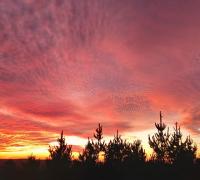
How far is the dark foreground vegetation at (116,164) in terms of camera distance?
2202cm

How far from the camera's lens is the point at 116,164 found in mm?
23172

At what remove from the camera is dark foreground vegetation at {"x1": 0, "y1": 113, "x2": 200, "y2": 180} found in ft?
72.2

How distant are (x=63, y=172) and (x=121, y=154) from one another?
11199 mm

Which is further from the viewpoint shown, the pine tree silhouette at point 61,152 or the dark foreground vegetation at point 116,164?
the pine tree silhouette at point 61,152

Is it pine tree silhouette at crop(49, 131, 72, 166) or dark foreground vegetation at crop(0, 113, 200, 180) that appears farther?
pine tree silhouette at crop(49, 131, 72, 166)

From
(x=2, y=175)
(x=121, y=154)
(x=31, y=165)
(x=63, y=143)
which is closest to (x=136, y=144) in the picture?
(x=121, y=154)

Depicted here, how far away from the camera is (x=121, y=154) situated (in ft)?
112

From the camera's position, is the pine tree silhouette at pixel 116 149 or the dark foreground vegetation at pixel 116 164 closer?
the dark foreground vegetation at pixel 116 164

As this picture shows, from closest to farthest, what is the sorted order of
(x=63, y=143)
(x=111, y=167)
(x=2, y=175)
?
(x=111, y=167), (x=2, y=175), (x=63, y=143)

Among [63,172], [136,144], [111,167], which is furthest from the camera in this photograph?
[136,144]

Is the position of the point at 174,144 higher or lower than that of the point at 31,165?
higher

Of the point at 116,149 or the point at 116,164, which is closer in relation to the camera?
the point at 116,164

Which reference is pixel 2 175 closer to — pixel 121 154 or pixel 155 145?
pixel 121 154

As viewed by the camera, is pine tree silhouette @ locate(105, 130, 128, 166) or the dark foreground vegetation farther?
pine tree silhouette @ locate(105, 130, 128, 166)
